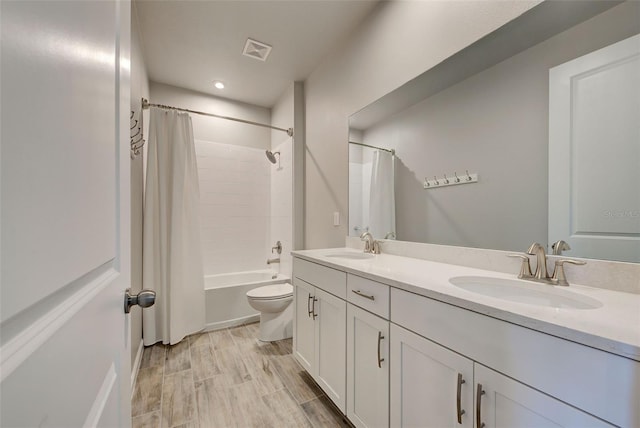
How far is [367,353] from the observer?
117 centimetres

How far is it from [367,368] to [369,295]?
0.34 metres

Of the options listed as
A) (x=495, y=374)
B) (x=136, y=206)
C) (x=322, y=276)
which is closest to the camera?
(x=495, y=374)

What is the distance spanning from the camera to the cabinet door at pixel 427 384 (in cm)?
80

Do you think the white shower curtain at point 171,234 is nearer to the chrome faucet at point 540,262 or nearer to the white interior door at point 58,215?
the white interior door at point 58,215

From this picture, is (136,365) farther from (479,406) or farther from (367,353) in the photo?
(479,406)

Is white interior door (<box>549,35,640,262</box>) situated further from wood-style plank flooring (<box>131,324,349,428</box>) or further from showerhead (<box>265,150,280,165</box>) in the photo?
showerhead (<box>265,150,280,165</box>)

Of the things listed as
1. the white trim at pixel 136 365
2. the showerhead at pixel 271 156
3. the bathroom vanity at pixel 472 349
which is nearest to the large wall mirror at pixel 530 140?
the bathroom vanity at pixel 472 349

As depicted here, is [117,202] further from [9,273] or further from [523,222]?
[523,222]

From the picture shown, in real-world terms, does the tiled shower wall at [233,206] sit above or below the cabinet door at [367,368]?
above

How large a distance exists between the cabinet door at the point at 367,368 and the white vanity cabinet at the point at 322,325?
0.06 m

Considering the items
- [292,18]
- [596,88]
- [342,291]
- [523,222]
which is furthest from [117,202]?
[292,18]

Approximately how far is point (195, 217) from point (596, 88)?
9.05 ft

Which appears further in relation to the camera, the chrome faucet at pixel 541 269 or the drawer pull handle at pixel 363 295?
the drawer pull handle at pixel 363 295

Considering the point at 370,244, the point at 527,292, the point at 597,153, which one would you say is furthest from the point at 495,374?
the point at 370,244
